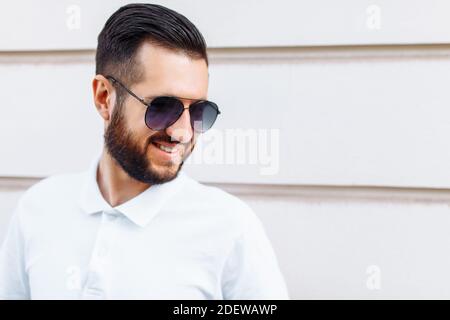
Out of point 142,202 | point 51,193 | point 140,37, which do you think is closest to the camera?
point 140,37

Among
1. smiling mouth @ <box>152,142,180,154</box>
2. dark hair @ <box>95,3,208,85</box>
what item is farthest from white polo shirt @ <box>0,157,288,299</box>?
dark hair @ <box>95,3,208,85</box>

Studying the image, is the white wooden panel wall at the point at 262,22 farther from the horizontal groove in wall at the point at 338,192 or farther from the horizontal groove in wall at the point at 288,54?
the horizontal groove in wall at the point at 338,192

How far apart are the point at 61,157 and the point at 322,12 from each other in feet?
3.32

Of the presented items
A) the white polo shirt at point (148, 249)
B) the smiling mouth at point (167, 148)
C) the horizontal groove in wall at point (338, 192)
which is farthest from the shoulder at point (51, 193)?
the horizontal groove in wall at point (338, 192)

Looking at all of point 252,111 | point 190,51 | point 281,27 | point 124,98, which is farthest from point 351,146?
point 124,98

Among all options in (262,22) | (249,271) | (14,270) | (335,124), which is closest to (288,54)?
(262,22)

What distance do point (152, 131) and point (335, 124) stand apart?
23.9 inches

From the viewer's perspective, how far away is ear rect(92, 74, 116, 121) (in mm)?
1658

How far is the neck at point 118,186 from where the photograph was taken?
1691mm

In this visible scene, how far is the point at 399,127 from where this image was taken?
177 centimetres

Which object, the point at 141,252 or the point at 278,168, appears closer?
the point at 141,252

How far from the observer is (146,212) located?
65.3 inches

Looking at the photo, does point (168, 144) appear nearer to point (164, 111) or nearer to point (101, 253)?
point (164, 111)
